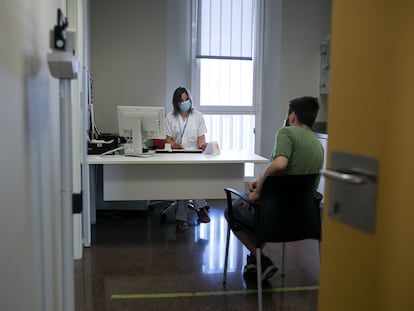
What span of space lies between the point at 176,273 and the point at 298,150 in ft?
4.27

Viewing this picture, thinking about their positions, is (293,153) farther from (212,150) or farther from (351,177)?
(351,177)

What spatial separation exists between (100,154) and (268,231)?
1.95 metres

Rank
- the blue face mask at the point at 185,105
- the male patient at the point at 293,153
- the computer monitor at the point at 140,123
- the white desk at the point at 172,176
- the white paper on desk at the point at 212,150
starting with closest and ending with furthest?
the male patient at the point at 293,153, the white desk at the point at 172,176, the computer monitor at the point at 140,123, the white paper on desk at the point at 212,150, the blue face mask at the point at 185,105

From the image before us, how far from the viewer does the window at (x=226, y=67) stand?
5.67 metres

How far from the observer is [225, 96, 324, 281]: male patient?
8.48ft

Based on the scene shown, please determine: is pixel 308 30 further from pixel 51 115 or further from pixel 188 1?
pixel 51 115

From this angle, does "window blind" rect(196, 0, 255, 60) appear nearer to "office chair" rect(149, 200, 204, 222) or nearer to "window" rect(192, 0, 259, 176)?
"window" rect(192, 0, 259, 176)

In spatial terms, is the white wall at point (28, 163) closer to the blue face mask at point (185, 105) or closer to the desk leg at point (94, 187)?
the desk leg at point (94, 187)

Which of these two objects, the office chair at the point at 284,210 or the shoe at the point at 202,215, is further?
the shoe at the point at 202,215

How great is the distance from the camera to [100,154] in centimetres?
388

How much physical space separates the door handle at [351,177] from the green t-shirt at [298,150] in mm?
1604

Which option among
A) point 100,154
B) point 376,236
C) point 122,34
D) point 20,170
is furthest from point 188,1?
point 376,236

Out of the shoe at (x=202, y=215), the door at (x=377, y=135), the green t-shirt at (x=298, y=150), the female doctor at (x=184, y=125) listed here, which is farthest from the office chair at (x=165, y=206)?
the door at (x=377, y=135)

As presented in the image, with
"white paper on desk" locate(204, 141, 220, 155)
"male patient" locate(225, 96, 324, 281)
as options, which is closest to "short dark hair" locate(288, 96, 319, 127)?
"male patient" locate(225, 96, 324, 281)
